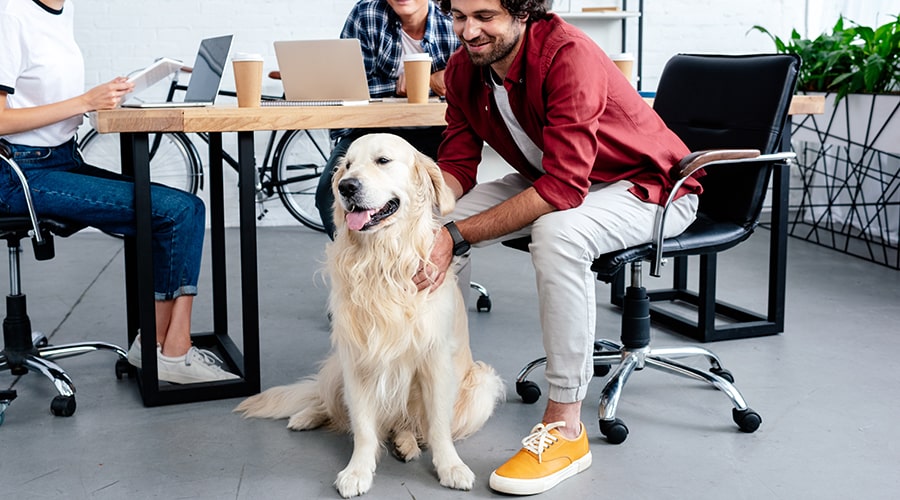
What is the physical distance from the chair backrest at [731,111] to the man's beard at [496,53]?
0.80m

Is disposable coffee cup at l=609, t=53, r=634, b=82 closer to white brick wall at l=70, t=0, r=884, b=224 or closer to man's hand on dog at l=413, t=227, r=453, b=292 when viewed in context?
man's hand on dog at l=413, t=227, r=453, b=292

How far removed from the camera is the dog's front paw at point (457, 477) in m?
1.88

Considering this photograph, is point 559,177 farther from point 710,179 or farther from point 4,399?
point 4,399

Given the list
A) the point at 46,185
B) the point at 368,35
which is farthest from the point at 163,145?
the point at 46,185

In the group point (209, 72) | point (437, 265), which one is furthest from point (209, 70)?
point (437, 265)

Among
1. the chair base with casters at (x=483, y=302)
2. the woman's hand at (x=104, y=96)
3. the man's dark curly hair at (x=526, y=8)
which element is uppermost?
the man's dark curly hair at (x=526, y=8)

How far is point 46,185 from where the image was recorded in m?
2.29

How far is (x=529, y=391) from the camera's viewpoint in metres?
2.39

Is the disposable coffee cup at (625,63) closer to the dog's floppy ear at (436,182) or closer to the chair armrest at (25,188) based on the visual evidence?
the dog's floppy ear at (436,182)

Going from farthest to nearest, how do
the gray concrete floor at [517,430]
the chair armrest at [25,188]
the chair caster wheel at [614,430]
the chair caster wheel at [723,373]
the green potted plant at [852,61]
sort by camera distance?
the green potted plant at [852,61], the chair caster wheel at [723,373], the chair armrest at [25,188], the chair caster wheel at [614,430], the gray concrete floor at [517,430]

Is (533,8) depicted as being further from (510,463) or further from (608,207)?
(510,463)

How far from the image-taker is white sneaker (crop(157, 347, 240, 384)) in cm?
248

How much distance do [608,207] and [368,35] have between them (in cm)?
140

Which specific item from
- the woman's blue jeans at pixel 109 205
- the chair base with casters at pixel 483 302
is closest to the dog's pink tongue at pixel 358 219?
the woman's blue jeans at pixel 109 205
